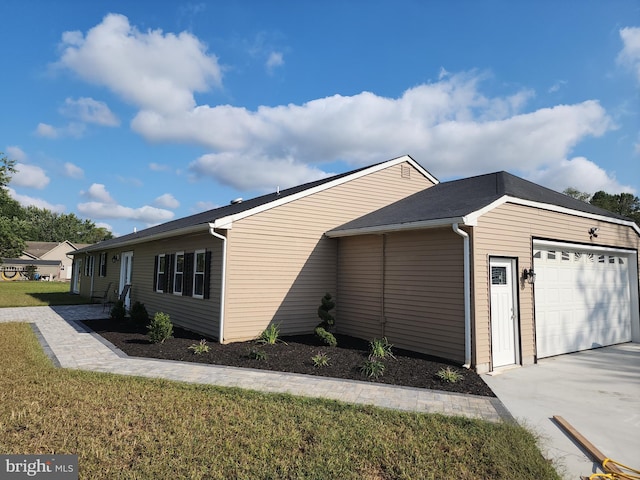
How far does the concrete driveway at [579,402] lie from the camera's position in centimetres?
359

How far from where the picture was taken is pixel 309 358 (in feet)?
23.4

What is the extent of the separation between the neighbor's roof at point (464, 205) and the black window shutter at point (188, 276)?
4022 millimetres

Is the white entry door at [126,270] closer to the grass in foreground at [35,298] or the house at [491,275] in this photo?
the grass in foreground at [35,298]

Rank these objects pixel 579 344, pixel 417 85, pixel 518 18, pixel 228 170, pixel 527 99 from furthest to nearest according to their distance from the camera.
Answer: pixel 228 170, pixel 417 85, pixel 527 99, pixel 579 344, pixel 518 18

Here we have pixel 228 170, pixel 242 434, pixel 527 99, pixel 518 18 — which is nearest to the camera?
pixel 242 434

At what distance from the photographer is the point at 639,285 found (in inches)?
393

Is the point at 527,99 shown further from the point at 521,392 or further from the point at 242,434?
the point at 242,434

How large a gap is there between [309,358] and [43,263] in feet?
187

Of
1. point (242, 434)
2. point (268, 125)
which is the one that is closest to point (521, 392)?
point (242, 434)

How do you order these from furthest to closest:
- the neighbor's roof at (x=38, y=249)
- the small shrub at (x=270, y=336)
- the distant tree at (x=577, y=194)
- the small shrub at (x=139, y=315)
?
1. the neighbor's roof at (x=38, y=249)
2. the distant tree at (x=577, y=194)
3. the small shrub at (x=139, y=315)
4. the small shrub at (x=270, y=336)

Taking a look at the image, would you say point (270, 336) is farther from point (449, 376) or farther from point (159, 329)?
point (449, 376)

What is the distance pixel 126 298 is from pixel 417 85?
1381cm

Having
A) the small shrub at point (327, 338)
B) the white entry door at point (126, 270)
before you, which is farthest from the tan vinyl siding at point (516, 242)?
the white entry door at point (126, 270)

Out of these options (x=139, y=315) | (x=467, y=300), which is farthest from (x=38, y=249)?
(x=467, y=300)
